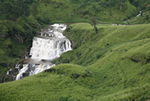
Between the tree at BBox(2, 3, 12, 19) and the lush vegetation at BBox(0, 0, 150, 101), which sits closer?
the lush vegetation at BBox(0, 0, 150, 101)

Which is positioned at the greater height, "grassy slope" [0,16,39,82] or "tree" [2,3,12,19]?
"tree" [2,3,12,19]

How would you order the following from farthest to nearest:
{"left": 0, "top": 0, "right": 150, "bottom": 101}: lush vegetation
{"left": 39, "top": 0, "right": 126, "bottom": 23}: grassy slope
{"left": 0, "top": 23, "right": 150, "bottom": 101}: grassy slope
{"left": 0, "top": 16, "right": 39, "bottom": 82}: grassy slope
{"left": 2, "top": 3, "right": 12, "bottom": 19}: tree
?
{"left": 39, "top": 0, "right": 126, "bottom": 23}: grassy slope → {"left": 2, "top": 3, "right": 12, "bottom": 19}: tree → {"left": 0, "top": 16, "right": 39, "bottom": 82}: grassy slope → {"left": 0, "top": 0, "right": 150, "bottom": 101}: lush vegetation → {"left": 0, "top": 23, "right": 150, "bottom": 101}: grassy slope

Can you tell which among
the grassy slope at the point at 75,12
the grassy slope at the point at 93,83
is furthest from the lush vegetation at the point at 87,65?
the grassy slope at the point at 75,12

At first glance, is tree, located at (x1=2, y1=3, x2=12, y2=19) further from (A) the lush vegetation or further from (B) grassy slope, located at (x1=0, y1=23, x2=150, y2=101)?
(B) grassy slope, located at (x1=0, y1=23, x2=150, y2=101)

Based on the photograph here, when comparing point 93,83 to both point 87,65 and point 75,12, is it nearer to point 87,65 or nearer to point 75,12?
point 87,65

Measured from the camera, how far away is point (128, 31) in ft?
152

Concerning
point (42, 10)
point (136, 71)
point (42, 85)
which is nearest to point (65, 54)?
point (42, 85)

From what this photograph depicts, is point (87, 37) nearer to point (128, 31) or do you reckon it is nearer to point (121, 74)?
point (128, 31)

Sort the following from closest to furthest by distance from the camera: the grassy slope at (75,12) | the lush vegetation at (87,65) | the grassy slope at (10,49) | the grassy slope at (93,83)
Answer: the grassy slope at (93,83)
the lush vegetation at (87,65)
the grassy slope at (10,49)
the grassy slope at (75,12)

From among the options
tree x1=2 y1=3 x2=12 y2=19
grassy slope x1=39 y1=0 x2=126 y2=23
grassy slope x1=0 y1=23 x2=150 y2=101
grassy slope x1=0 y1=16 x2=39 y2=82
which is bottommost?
grassy slope x1=0 y1=23 x2=150 y2=101

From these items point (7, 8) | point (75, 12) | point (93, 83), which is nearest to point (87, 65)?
point (93, 83)

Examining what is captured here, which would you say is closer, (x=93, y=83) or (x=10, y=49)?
(x=93, y=83)

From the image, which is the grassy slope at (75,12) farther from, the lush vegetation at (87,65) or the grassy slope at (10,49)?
the grassy slope at (10,49)

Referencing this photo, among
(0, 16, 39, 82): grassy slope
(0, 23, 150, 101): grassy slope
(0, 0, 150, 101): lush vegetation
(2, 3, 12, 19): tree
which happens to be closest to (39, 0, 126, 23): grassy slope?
(0, 0, 150, 101): lush vegetation
